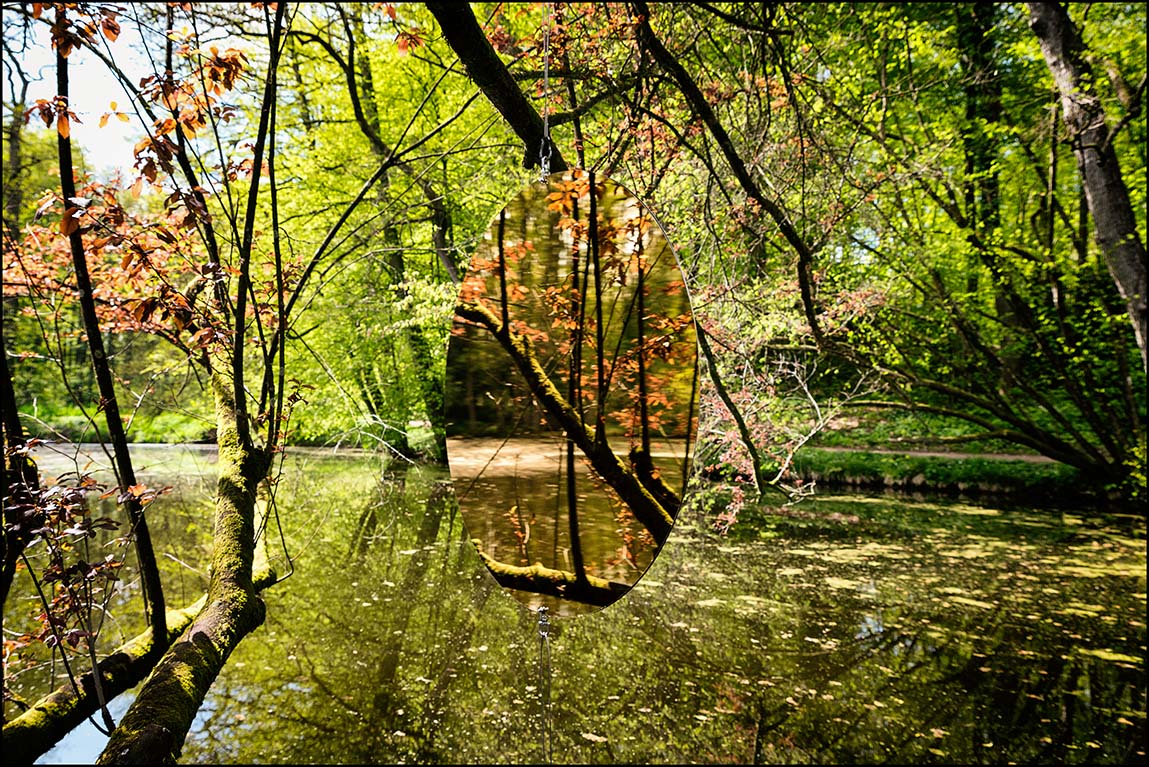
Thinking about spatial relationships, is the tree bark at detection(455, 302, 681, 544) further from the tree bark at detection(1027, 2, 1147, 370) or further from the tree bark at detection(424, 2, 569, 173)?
the tree bark at detection(1027, 2, 1147, 370)

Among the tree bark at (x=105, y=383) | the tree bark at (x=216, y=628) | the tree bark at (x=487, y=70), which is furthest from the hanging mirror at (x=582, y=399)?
the tree bark at (x=105, y=383)

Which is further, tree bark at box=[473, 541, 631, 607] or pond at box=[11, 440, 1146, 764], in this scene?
pond at box=[11, 440, 1146, 764]

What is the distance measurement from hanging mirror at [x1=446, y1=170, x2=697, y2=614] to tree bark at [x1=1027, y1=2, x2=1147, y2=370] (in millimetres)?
5402

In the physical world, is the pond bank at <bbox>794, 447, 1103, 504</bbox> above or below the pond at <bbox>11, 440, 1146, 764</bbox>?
above

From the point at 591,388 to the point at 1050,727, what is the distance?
401cm

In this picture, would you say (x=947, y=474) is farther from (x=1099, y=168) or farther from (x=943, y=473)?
(x=1099, y=168)

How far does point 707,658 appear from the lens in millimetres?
4410

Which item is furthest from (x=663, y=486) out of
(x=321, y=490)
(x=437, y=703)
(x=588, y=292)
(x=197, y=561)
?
(x=321, y=490)

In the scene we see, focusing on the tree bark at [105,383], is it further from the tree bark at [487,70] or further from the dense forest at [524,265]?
the tree bark at [487,70]

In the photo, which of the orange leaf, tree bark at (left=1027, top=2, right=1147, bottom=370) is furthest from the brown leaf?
tree bark at (left=1027, top=2, right=1147, bottom=370)

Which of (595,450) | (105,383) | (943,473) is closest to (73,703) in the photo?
(105,383)

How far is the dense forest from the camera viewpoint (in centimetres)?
142

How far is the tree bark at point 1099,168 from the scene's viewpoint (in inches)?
202

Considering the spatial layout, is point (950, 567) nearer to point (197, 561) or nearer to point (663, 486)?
point (663, 486)
